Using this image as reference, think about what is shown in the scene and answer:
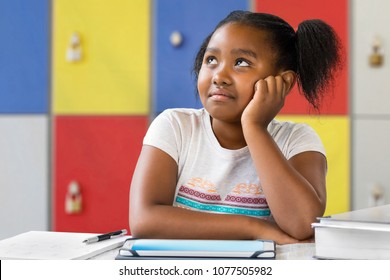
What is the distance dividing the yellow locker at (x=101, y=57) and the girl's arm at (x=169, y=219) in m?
1.05

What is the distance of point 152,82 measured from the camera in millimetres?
1979

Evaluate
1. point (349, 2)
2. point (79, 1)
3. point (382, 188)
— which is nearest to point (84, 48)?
point (79, 1)

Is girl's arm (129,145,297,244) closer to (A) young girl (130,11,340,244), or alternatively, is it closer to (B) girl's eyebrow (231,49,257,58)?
(A) young girl (130,11,340,244)

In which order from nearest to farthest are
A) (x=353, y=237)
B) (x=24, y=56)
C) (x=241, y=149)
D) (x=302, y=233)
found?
(x=353, y=237)
(x=302, y=233)
(x=241, y=149)
(x=24, y=56)

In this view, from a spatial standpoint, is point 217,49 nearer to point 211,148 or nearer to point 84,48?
point 211,148

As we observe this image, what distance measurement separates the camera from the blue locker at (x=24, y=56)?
6.60ft

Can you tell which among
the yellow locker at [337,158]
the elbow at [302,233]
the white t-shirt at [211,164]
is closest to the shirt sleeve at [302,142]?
the white t-shirt at [211,164]

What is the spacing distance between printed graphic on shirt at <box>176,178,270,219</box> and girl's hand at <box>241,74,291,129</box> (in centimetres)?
13

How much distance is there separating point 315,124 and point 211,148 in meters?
0.93

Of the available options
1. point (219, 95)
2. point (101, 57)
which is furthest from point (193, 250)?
point (101, 57)

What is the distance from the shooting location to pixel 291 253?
2.20ft

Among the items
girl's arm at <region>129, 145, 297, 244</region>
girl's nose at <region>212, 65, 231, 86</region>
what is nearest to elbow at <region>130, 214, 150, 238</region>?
girl's arm at <region>129, 145, 297, 244</region>

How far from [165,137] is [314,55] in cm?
30

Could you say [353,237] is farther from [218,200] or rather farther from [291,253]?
[218,200]
